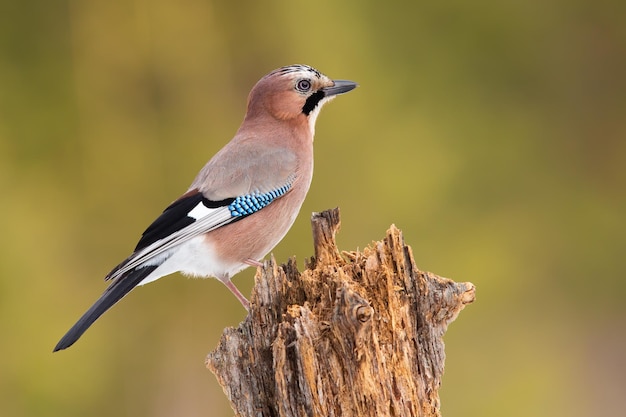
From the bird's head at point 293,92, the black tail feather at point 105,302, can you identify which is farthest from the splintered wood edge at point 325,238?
the bird's head at point 293,92

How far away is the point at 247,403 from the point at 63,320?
418 cm

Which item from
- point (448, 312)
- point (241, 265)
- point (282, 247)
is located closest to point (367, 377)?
point (448, 312)

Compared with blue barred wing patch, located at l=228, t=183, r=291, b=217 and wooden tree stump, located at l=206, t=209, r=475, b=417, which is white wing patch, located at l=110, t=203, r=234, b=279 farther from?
wooden tree stump, located at l=206, t=209, r=475, b=417

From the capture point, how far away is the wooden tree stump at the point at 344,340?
3.45 m

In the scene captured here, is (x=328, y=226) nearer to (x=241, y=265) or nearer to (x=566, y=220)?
(x=241, y=265)

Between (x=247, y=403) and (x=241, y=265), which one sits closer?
(x=247, y=403)

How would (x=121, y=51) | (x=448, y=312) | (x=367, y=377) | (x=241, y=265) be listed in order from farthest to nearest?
(x=121, y=51) → (x=241, y=265) → (x=448, y=312) → (x=367, y=377)

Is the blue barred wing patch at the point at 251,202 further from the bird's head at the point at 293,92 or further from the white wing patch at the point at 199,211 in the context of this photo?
the bird's head at the point at 293,92

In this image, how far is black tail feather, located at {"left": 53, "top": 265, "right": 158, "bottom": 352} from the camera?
4.02 m

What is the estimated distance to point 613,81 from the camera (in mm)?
9727

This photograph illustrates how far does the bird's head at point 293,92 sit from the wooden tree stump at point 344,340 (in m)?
1.48

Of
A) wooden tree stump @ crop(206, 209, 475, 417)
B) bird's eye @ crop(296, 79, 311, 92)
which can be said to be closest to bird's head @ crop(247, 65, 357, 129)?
bird's eye @ crop(296, 79, 311, 92)

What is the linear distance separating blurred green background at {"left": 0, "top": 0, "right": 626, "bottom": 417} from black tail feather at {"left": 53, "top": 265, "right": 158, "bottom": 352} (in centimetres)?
313

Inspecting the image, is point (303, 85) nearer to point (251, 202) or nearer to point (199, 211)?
point (251, 202)
